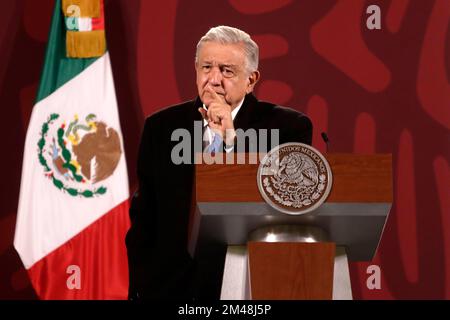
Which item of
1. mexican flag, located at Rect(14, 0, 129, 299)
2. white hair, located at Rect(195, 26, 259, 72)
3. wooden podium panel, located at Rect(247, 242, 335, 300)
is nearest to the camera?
wooden podium panel, located at Rect(247, 242, 335, 300)

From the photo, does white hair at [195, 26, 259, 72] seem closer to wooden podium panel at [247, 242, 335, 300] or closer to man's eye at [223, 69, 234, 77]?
man's eye at [223, 69, 234, 77]

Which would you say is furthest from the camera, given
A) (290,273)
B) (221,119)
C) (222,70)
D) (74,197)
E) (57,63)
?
(57,63)

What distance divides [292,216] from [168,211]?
69 centimetres

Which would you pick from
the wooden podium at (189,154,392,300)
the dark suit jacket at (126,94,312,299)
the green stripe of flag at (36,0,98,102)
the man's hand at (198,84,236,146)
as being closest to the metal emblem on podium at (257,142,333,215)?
the wooden podium at (189,154,392,300)

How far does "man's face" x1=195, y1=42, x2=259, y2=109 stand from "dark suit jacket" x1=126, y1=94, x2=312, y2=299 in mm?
86

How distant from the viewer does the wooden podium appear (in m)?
2.28

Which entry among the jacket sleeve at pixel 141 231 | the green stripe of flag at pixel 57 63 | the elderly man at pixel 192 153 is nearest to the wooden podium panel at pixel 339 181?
the elderly man at pixel 192 153

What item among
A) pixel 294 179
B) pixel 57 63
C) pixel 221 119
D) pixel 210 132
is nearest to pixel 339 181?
pixel 294 179

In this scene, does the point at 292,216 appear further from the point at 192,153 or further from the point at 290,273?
the point at 192,153

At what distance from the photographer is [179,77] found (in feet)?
16.1

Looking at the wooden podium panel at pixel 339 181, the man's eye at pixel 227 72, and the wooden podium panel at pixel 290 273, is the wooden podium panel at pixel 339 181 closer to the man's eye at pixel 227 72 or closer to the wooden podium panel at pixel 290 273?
the wooden podium panel at pixel 290 273

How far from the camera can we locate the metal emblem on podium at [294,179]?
2316 mm

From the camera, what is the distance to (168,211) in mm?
2922
